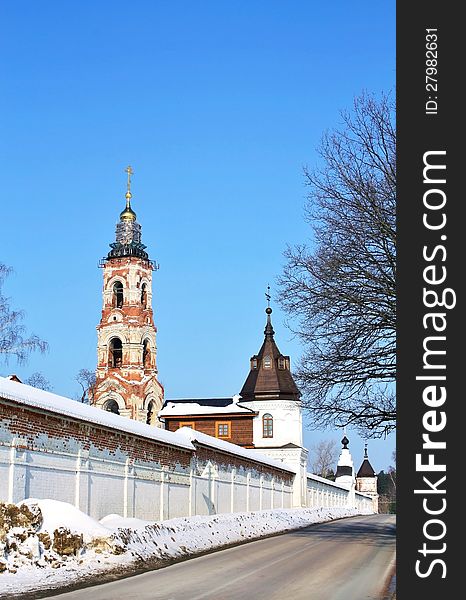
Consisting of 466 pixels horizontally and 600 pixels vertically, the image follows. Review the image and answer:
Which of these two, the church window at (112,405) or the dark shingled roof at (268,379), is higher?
the dark shingled roof at (268,379)

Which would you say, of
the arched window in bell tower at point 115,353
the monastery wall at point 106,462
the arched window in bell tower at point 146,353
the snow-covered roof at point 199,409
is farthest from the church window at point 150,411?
the monastery wall at point 106,462

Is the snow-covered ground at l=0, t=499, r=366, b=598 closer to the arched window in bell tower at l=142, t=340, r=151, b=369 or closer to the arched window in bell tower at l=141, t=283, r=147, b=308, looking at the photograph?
the arched window in bell tower at l=142, t=340, r=151, b=369

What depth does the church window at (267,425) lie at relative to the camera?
6003cm

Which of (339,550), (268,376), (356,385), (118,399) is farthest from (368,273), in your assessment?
(118,399)

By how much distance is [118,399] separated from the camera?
75938 mm

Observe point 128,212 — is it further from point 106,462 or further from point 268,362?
point 106,462

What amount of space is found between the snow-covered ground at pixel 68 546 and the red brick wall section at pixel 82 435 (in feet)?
5.80

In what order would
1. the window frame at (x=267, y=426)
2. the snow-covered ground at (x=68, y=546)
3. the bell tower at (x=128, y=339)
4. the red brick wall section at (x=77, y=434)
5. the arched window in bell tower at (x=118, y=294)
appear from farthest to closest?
Answer: 1. the arched window in bell tower at (x=118, y=294)
2. the bell tower at (x=128, y=339)
3. the window frame at (x=267, y=426)
4. the red brick wall section at (x=77, y=434)
5. the snow-covered ground at (x=68, y=546)

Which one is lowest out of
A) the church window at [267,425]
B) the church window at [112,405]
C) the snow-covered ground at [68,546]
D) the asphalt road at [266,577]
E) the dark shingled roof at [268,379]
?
the asphalt road at [266,577]

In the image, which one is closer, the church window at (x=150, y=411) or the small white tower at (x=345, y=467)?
the church window at (x=150, y=411)

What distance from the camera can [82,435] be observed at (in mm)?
19797

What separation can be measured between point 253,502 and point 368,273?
63.4 feet

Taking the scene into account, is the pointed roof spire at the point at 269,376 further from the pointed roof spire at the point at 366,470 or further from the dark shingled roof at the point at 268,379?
the pointed roof spire at the point at 366,470

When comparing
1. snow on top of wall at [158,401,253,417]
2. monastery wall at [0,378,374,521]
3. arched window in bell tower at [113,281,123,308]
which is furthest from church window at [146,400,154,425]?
monastery wall at [0,378,374,521]
